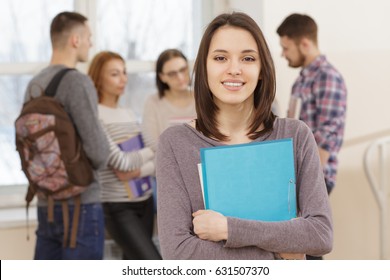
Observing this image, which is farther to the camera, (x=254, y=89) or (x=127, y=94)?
(x=127, y=94)

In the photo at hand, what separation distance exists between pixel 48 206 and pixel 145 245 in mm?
592

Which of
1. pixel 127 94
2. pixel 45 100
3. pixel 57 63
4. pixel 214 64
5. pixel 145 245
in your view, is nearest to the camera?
pixel 214 64

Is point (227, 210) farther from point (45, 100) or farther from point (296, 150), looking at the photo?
point (45, 100)

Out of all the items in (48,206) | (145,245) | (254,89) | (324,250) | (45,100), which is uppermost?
(254,89)

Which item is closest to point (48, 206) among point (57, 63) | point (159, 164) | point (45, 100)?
point (45, 100)

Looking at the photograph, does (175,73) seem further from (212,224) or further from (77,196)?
(212,224)

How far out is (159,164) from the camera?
136 cm

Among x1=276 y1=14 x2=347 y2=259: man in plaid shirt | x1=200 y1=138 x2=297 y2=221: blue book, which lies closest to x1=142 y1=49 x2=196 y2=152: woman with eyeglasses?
x1=276 y1=14 x2=347 y2=259: man in plaid shirt

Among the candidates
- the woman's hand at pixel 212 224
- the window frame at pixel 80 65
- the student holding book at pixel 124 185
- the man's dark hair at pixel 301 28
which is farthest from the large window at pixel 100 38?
the woman's hand at pixel 212 224

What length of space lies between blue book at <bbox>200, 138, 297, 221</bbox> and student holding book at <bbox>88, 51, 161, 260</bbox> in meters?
1.69

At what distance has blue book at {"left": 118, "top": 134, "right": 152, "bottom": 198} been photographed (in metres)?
3.00

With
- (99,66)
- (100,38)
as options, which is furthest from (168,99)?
(100,38)
